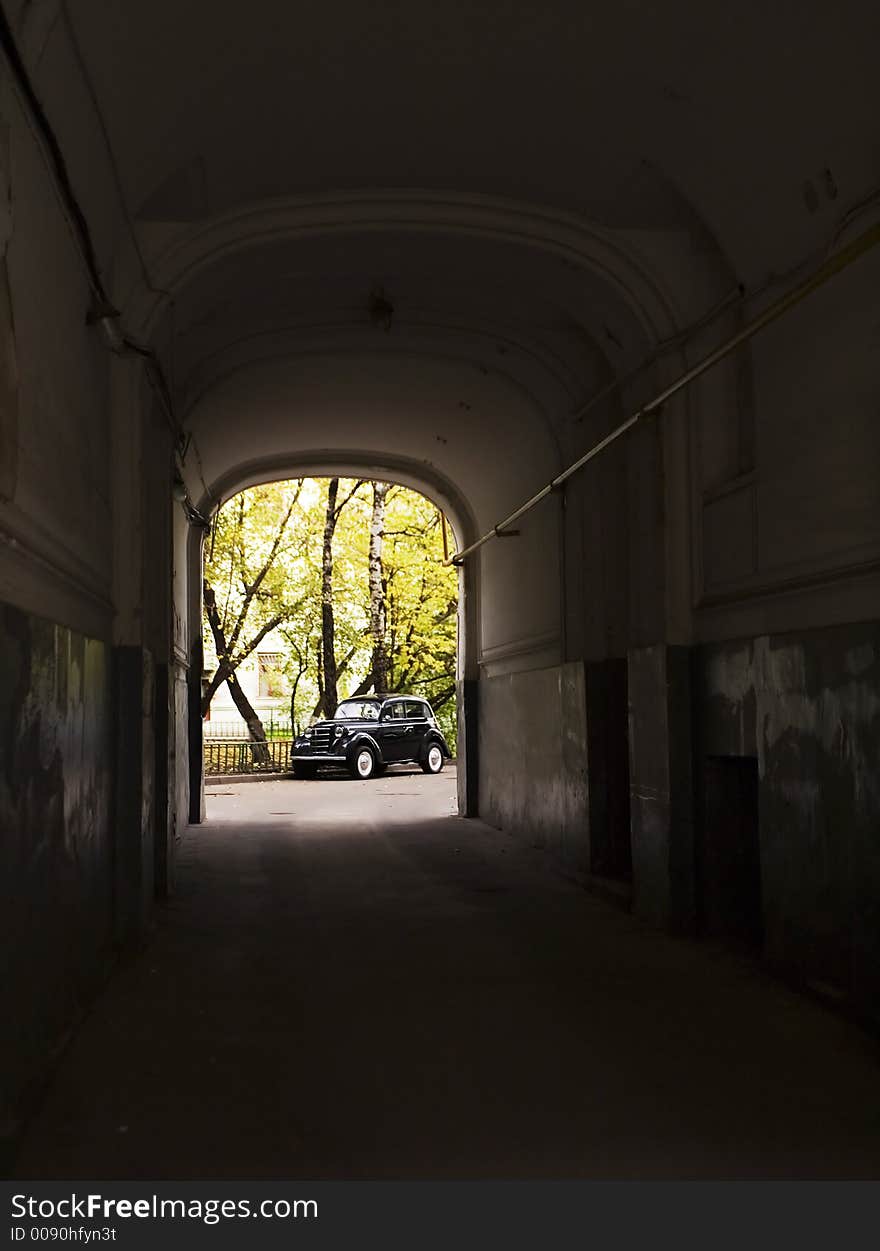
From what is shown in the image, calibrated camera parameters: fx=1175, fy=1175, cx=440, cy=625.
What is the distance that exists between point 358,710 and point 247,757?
416 centimetres

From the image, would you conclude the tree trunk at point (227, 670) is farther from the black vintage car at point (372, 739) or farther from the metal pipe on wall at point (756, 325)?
the metal pipe on wall at point (756, 325)

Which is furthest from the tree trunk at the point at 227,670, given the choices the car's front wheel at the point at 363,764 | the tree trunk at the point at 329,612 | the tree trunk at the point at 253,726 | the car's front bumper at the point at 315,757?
the car's front wheel at the point at 363,764

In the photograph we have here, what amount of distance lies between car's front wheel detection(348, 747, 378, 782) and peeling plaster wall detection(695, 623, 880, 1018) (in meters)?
18.2

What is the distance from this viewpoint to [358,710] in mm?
26875

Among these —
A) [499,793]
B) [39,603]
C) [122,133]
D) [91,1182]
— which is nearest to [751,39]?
[122,133]

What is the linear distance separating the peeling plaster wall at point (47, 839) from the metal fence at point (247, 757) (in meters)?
20.9

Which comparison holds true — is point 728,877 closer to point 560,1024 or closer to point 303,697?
point 560,1024

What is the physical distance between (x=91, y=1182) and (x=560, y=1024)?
264 centimetres

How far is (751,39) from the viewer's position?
240 inches

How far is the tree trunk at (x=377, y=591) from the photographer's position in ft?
91.2

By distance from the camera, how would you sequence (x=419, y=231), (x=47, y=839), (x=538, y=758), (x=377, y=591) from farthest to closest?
(x=377, y=591), (x=538, y=758), (x=419, y=231), (x=47, y=839)

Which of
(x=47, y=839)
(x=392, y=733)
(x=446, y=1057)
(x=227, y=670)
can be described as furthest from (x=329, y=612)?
(x=47, y=839)

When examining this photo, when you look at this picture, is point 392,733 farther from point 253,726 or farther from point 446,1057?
point 446,1057

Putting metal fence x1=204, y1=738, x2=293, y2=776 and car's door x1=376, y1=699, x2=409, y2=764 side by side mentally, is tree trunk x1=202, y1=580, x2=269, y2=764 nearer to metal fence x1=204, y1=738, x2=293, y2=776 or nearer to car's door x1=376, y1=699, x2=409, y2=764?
metal fence x1=204, y1=738, x2=293, y2=776
